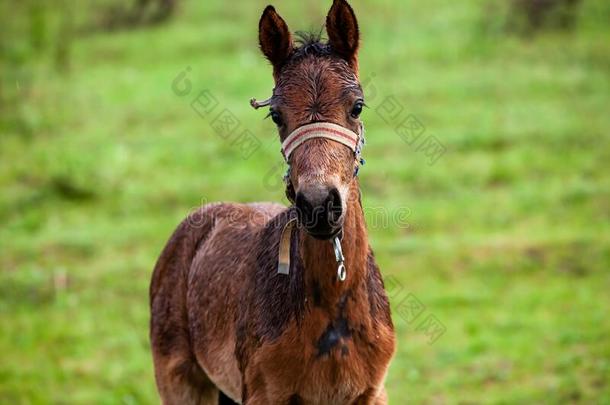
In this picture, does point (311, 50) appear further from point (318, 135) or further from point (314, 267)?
point (314, 267)

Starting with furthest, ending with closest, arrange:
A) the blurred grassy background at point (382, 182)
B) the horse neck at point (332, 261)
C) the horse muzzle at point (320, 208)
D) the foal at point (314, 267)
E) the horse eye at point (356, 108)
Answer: the blurred grassy background at point (382, 182) < the horse neck at point (332, 261) < the horse eye at point (356, 108) < the foal at point (314, 267) < the horse muzzle at point (320, 208)

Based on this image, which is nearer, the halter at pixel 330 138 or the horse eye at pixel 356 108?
the halter at pixel 330 138

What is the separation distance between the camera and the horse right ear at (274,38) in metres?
4.52

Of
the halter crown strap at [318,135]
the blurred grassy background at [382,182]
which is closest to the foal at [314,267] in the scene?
the halter crown strap at [318,135]

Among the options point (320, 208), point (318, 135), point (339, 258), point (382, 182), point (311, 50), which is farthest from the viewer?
point (382, 182)

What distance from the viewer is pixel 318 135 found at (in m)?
4.18

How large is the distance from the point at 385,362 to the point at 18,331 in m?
8.23

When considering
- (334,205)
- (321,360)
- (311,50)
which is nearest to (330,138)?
(334,205)

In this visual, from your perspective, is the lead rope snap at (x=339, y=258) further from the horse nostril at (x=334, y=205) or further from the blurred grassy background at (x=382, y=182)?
the blurred grassy background at (x=382, y=182)

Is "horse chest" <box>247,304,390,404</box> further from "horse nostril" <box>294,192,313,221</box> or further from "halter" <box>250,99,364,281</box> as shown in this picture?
"horse nostril" <box>294,192,313,221</box>

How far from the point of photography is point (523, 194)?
14461 millimetres

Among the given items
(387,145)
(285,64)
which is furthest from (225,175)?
(285,64)

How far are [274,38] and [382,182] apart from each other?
34.6 ft

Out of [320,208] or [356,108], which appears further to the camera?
[356,108]
